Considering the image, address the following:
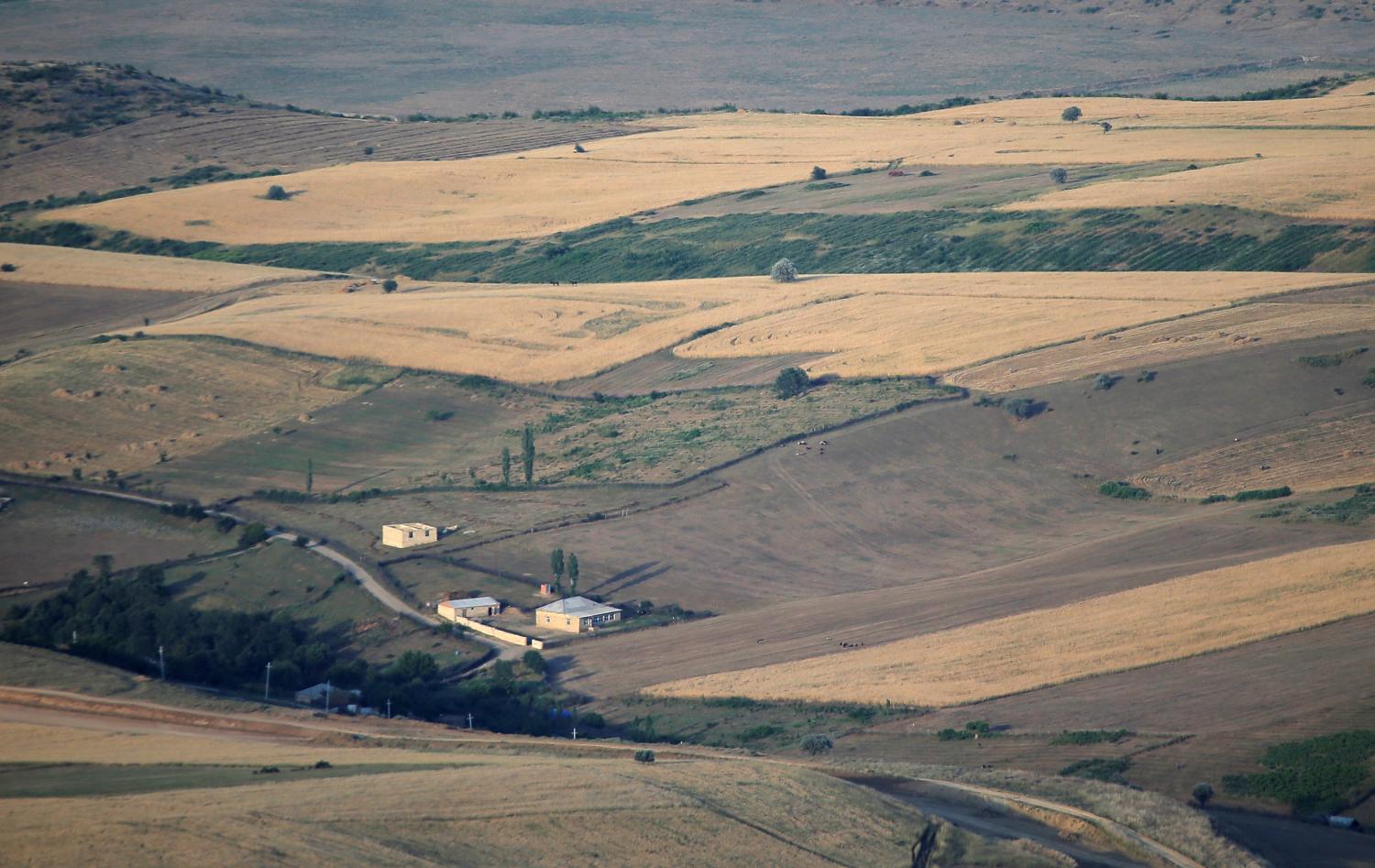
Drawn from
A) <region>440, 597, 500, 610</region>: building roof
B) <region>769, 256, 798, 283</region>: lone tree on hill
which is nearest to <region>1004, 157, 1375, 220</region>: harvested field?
<region>769, 256, 798, 283</region>: lone tree on hill

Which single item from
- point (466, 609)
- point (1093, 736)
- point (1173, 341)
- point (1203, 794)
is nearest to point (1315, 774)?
point (1203, 794)

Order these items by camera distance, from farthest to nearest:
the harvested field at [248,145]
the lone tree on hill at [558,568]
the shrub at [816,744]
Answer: the harvested field at [248,145], the lone tree on hill at [558,568], the shrub at [816,744]

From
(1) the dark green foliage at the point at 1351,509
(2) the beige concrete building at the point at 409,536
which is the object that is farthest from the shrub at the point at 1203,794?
(2) the beige concrete building at the point at 409,536

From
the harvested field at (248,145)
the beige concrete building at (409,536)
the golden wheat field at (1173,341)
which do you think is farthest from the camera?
the harvested field at (248,145)

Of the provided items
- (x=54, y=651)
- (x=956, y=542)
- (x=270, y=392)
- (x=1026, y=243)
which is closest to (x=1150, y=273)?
(x=1026, y=243)

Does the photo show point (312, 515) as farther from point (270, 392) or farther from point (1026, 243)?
point (1026, 243)

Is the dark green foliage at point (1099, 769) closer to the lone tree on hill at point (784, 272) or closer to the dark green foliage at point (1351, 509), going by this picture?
the dark green foliage at point (1351, 509)

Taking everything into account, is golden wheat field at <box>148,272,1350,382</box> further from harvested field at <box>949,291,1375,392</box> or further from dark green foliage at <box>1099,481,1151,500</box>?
dark green foliage at <box>1099,481,1151,500</box>
